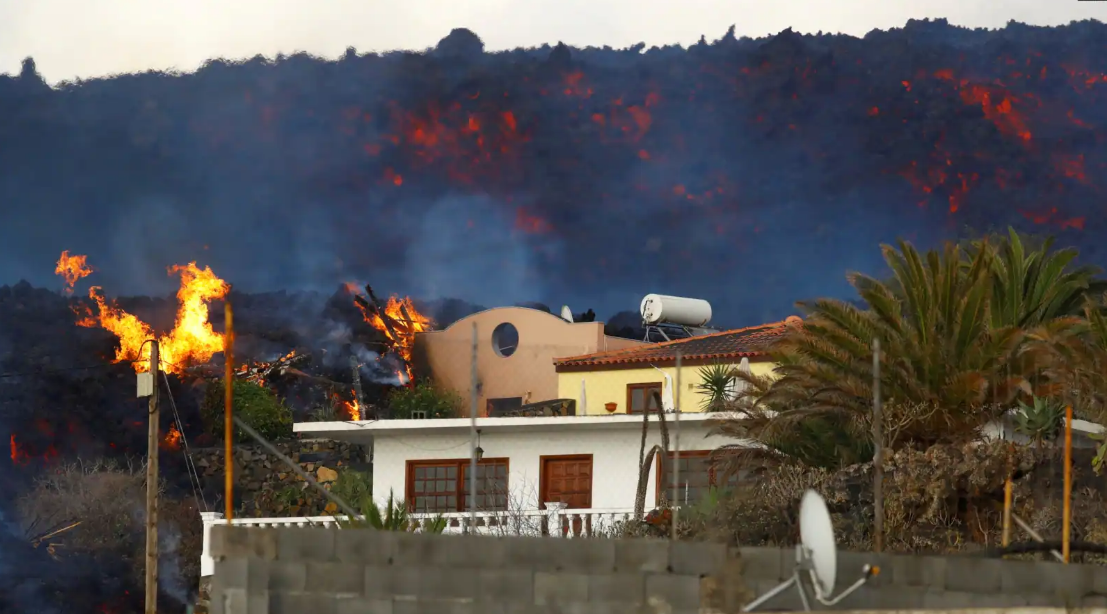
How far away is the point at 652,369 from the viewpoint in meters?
39.8

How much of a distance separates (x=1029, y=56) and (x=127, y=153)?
167 feet

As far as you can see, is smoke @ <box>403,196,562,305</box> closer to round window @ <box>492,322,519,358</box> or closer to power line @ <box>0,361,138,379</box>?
power line @ <box>0,361,138,379</box>

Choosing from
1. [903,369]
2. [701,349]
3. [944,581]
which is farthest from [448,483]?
[944,581]

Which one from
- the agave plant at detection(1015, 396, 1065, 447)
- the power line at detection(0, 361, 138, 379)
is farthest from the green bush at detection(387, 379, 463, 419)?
the agave plant at detection(1015, 396, 1065, 447)

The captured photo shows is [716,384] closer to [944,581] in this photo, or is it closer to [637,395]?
[637,395]

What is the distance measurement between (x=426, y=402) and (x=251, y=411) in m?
6.80

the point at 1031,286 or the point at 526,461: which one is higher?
the point at 1031,286

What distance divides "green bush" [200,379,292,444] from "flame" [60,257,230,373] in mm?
6374

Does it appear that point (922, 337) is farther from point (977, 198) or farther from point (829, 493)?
point (977, 198)

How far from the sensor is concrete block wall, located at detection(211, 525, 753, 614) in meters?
15.8

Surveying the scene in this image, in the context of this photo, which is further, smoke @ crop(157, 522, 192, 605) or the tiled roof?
smoke @ crop(157, 522, 192, 605)

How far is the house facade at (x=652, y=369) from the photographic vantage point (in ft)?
124

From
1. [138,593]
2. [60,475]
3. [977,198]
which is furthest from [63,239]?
[977,198]

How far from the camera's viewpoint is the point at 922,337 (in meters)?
28.3
